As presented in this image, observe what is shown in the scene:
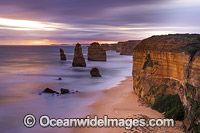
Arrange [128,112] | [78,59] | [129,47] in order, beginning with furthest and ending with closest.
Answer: [129,47], [78,59], [128,112]

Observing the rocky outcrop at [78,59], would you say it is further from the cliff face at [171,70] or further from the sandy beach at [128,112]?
the sandy beach at [128,112]

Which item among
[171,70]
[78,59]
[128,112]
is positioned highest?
[171,70]

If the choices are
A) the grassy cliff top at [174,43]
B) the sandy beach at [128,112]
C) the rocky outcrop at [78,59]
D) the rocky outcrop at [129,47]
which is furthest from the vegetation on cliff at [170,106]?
the rocky outcrop at [129,47]

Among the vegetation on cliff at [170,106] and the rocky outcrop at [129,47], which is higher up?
the rocky outcrop at [129,47]

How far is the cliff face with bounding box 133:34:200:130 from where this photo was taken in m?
12.7

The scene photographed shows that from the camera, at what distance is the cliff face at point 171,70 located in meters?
12.7

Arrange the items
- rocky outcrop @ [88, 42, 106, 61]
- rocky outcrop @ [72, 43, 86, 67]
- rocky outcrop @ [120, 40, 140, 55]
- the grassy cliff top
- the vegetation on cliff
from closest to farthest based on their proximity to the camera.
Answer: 1. the vegetation on cliff
2. the grassy cliff top
3. rocky outcrop @ [72, 43, 86, 67]
4. rocky outcrop @ [88, 42, 106, 61]
5. rocky outcrop @ [120, 40, 140, 55]

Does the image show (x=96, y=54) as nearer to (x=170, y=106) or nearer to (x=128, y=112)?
(x=128, y=112)

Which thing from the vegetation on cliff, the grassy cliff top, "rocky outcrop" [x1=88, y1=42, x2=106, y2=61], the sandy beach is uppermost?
the grassy cliff top

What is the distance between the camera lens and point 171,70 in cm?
1702

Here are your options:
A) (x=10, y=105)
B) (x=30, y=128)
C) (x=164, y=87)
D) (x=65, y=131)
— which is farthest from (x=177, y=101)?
(x=10, y=105)

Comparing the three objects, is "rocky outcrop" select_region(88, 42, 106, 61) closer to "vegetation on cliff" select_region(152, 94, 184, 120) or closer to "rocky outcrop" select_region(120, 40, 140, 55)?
"rocky outcrop" select_region(120, 40, 140, 55)

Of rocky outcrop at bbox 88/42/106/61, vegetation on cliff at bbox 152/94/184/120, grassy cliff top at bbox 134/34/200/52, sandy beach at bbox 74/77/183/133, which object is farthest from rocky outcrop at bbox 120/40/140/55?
vegetation on cliff at bbox 152/94/184/120

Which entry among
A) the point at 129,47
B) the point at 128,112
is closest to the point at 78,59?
the point at 128,112
